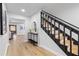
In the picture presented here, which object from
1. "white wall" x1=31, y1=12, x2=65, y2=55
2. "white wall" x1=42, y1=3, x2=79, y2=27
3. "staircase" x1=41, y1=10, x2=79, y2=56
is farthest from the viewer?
"white wall" x1=42, y1=3, x2=79, y2=27

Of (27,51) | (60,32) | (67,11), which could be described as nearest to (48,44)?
(27,51)

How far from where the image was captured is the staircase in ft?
15.0

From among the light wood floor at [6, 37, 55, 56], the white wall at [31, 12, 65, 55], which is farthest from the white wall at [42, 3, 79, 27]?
the light wood floor at [6, 37, 55, 56]

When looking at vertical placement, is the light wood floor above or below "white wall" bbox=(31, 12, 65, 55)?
below

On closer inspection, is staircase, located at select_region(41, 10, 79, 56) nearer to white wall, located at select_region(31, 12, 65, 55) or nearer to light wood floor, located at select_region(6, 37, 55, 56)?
white wall, located at select_region(31, 12, 65, 55)

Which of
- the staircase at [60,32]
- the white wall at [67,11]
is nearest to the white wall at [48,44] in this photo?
the staircase at [60,32]

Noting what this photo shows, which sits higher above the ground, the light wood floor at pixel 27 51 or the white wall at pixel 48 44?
the white wall at pixel 48 44

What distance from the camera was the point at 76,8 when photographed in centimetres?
571

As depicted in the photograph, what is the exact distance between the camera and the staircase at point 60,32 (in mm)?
4567

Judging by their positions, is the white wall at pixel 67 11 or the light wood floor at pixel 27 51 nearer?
the light wood floor at pixel 27 51

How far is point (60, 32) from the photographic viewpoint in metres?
5.14

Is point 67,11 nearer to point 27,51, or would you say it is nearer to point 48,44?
point 48,44

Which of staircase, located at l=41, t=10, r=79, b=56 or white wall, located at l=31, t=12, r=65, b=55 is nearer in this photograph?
staircase, located at l=41, t=10, r=79, b=56

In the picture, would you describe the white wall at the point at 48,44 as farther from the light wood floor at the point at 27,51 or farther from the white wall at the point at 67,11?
the white wall at the point at 67,11
